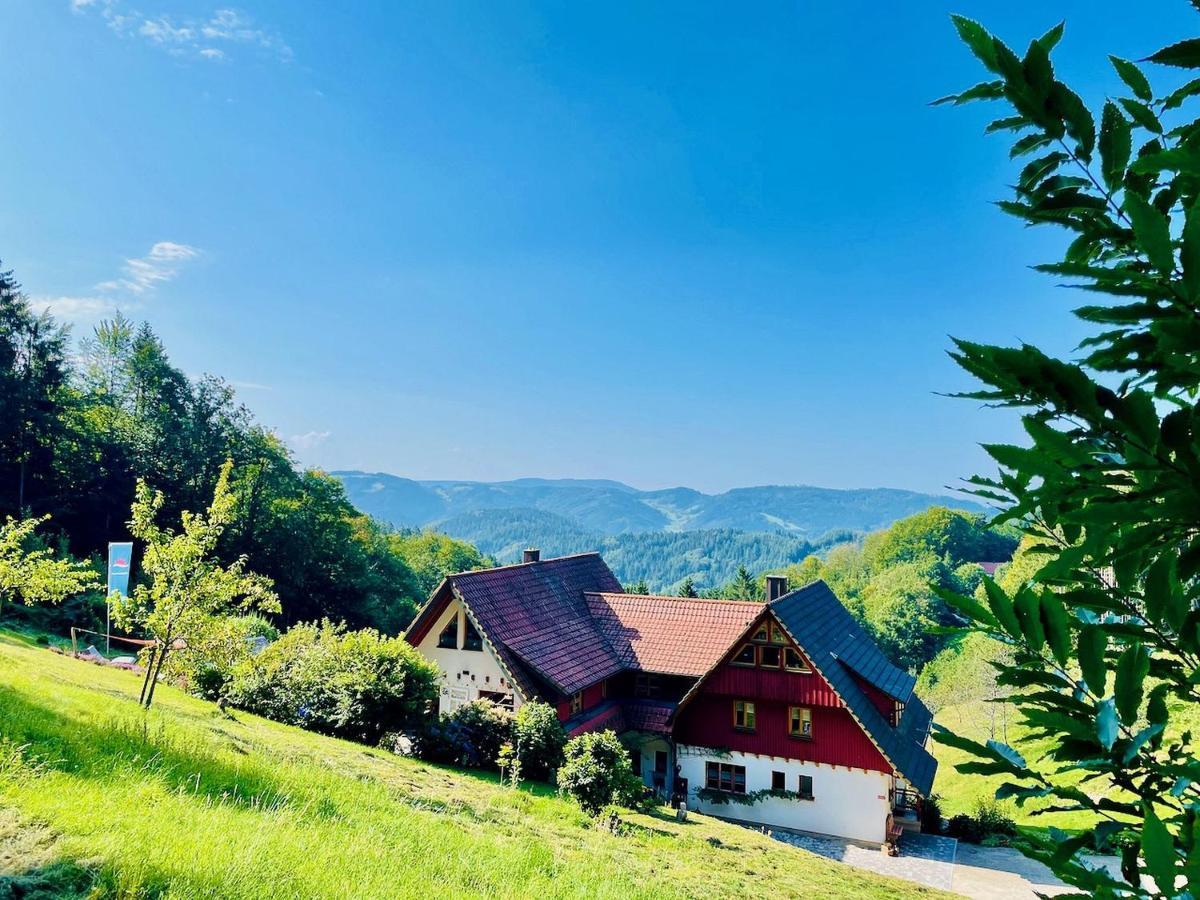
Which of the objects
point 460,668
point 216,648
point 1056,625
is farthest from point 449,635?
point 1056,625

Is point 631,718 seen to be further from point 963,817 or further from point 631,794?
point 963,817

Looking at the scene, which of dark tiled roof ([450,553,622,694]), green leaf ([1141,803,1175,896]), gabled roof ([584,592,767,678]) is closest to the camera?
green leaf ([1141,803,1175,896])

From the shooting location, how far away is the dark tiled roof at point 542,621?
2408cm

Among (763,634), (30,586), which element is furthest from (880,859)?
(30,586)

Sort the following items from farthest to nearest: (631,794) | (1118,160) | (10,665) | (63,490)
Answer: (63,490) → (631,794) → (10,665) → (1118,160)

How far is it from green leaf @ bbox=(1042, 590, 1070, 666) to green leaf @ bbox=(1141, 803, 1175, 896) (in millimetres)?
390

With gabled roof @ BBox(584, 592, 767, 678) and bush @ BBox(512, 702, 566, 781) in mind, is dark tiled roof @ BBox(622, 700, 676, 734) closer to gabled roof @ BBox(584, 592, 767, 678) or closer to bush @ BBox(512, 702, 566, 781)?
gabled roof @ BBox(584, 592, 767, 678)

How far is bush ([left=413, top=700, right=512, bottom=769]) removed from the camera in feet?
67.3

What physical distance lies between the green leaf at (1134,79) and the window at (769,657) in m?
23.5

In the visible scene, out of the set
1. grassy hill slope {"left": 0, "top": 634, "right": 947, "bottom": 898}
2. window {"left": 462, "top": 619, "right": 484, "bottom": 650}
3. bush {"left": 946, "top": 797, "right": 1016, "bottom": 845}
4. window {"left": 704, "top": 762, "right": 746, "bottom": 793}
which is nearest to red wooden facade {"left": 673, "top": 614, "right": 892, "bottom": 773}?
window {"left": 704, "top": 762, "right": 746, "bottom": 793}

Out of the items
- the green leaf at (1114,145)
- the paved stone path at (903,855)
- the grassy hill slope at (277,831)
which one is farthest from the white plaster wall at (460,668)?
the green leaf at (1114,145)

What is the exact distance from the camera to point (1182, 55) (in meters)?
1.58

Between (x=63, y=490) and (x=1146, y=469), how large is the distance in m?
56.4

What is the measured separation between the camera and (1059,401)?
4.18 feet
